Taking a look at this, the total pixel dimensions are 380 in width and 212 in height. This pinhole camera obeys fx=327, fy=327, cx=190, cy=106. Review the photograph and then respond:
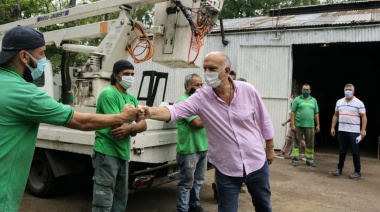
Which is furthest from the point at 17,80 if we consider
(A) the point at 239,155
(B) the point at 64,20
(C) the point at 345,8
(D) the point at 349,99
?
(C) the point at 345,8

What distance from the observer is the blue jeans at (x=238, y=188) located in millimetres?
2895

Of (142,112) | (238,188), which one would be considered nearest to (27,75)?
(142,112)

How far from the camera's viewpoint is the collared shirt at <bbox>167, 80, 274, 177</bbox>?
2891 mm

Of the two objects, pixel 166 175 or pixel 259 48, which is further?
pixel 259 48

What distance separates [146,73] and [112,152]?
2384 millimetres

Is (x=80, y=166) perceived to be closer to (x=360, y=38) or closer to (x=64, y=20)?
(x=64, y=20)

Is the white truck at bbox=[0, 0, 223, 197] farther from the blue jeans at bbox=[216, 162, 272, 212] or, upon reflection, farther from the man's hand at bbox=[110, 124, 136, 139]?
the blue jeans at bbox=[216, 162, 272, 212]

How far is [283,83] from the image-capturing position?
10227mm

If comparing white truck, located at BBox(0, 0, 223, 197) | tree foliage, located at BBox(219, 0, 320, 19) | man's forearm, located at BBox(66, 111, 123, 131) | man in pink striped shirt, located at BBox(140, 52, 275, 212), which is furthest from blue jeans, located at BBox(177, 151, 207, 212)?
tree foliage, located at BBox(219, 0, 320, 19)

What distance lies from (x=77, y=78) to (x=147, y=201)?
88.0 inches

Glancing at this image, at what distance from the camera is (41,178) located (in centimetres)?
503

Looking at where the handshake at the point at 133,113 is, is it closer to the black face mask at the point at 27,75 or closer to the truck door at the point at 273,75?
the black face mask at the point at 27,75

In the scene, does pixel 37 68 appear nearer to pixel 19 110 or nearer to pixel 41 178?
pixel 19 110

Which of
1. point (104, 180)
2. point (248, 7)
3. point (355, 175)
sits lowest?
point (355, 175)
